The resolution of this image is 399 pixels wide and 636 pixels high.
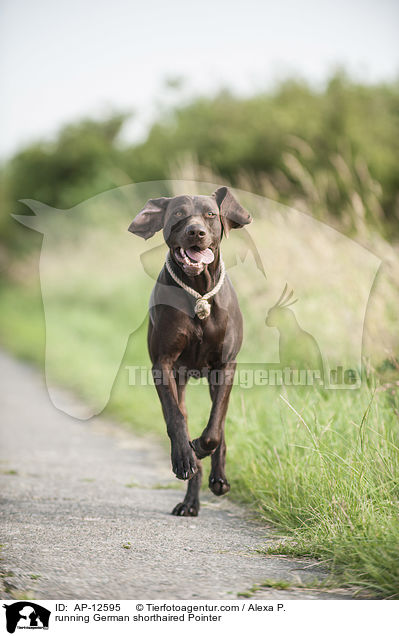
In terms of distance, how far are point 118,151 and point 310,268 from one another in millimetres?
18897

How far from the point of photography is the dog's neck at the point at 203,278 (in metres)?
3.48

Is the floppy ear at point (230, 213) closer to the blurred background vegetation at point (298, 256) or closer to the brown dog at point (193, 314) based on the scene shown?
the brown dog at point (193, 314)

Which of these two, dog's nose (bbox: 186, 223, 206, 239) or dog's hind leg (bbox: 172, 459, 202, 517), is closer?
dog's nose (bbox: 186, 223, 206, 239)

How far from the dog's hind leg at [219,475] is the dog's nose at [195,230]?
1.11m

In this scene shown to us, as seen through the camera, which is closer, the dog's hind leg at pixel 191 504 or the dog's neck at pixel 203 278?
the dog's neck at pixel 203 278

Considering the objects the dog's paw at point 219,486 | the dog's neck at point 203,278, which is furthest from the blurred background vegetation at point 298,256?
the dog's neck at point 203,278

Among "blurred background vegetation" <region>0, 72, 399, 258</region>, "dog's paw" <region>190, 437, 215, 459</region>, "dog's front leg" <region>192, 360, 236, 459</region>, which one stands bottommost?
"dog's paw" <region>190, 437, 215, 459</region>

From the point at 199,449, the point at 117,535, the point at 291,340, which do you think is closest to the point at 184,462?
the point at 199,449
